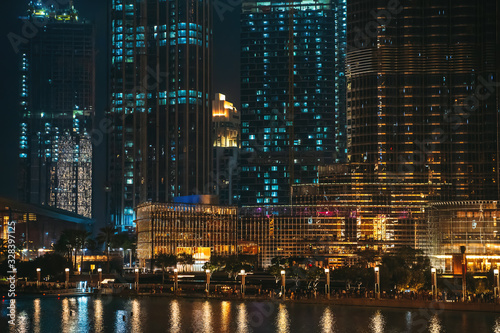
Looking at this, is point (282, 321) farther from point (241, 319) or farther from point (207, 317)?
point (207, 317)

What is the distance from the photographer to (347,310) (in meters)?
184

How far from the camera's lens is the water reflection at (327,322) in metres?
163

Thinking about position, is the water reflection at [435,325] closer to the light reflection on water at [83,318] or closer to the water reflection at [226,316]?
the water reflection at [226,316]

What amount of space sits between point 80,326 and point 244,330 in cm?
2928

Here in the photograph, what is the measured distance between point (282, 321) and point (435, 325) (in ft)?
88.3

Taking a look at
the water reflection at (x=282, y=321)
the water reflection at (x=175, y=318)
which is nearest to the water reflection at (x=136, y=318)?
the water reflection at (x=175, y=318)

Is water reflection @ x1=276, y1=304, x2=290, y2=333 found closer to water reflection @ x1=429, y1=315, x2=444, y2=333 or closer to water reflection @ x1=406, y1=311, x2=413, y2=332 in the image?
water reflection @ x1=406, y1=311, x2=413, y2=332

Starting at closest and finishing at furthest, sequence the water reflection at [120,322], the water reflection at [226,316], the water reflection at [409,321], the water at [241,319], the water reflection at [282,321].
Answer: the water at [241,319]
the water reflection at [282,321]
the water reflection at [409,321]
the water reflection at [226,316]
the water reflection at [120,322]

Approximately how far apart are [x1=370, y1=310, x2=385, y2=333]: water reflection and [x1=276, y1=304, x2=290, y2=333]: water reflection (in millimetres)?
14641

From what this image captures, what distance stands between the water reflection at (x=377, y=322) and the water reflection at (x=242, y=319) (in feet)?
70.4

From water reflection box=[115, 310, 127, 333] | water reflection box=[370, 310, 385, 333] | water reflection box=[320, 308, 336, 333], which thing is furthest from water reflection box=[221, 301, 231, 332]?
water reflection box=[370, 310, 385, 333]

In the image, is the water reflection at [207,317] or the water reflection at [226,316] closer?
the water reflection at [207,317]

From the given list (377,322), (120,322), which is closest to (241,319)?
A: (120,322)

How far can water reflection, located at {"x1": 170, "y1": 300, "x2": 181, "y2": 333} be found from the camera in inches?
6514
